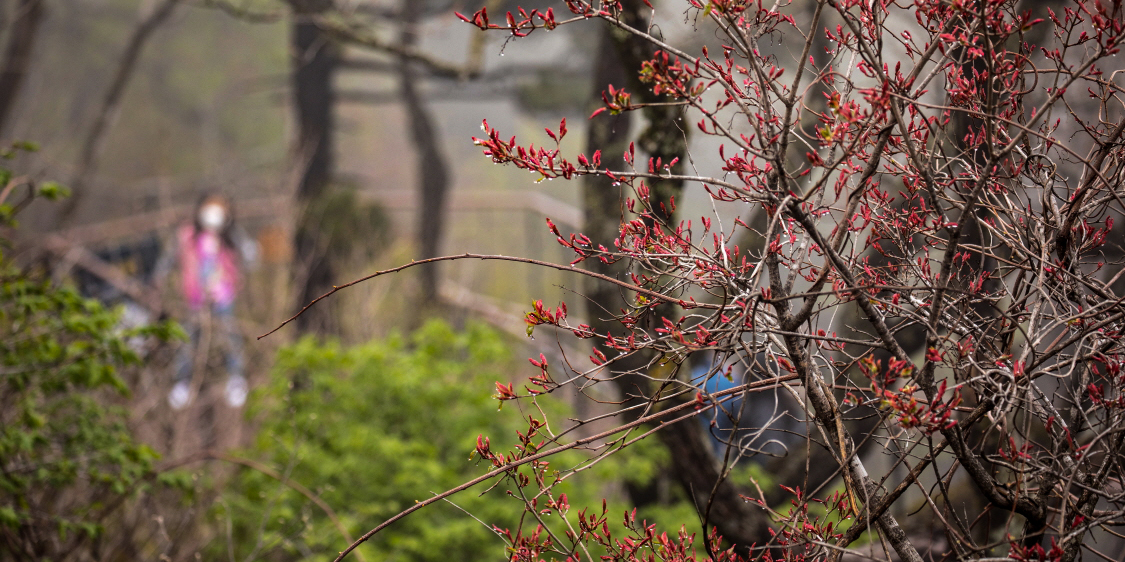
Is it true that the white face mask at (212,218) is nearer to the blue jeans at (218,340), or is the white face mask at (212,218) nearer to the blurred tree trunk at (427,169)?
the blue jeans at (218,340)

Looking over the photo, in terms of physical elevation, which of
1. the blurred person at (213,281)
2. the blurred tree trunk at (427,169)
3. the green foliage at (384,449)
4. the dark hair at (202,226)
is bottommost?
the green foliage at (384,449)

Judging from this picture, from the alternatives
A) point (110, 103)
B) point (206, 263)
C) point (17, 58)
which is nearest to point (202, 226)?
point (206, 263)

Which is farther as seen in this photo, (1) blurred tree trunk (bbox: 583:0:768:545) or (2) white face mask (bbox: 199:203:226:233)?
(2) white face mask (bbox: 199:203:226:233)

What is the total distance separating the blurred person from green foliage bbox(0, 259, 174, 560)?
1.56 meters

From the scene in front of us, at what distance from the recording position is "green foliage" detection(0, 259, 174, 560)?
92.4 inches

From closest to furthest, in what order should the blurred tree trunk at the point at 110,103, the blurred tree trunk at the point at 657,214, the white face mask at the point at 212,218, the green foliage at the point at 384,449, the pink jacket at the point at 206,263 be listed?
the blurred tree trunk at the point at 657,214 < the green foliage at the point at 384,449 < the pink jacket at the point at 206,263 < the blurred tree trunk at the point at 110,103 < the white face mask at the point at 212,218

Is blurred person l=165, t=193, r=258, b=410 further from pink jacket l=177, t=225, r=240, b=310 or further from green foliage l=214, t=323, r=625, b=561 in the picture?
green foliage l=214, t=323, r=625, b=561

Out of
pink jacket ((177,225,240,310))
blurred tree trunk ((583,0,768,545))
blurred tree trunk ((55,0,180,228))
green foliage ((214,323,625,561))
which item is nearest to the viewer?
blurred tree trunk ((583,0,768,545))

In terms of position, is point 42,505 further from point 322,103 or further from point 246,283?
point 322,103

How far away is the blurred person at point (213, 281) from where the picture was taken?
4770 mm

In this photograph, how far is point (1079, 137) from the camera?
289 centimetres

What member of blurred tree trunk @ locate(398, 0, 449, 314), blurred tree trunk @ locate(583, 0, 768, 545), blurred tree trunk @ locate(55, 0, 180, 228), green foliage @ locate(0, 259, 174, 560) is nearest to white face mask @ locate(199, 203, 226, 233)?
blurred tree trunk @ locate(55, 0, 180, 228)

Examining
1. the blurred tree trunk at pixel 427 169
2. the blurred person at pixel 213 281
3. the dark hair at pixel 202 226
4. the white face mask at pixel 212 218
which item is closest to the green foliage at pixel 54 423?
the blurred person at pixel 213 281

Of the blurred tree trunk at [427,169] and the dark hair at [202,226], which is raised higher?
the blurred tree trunk at [427,169]
